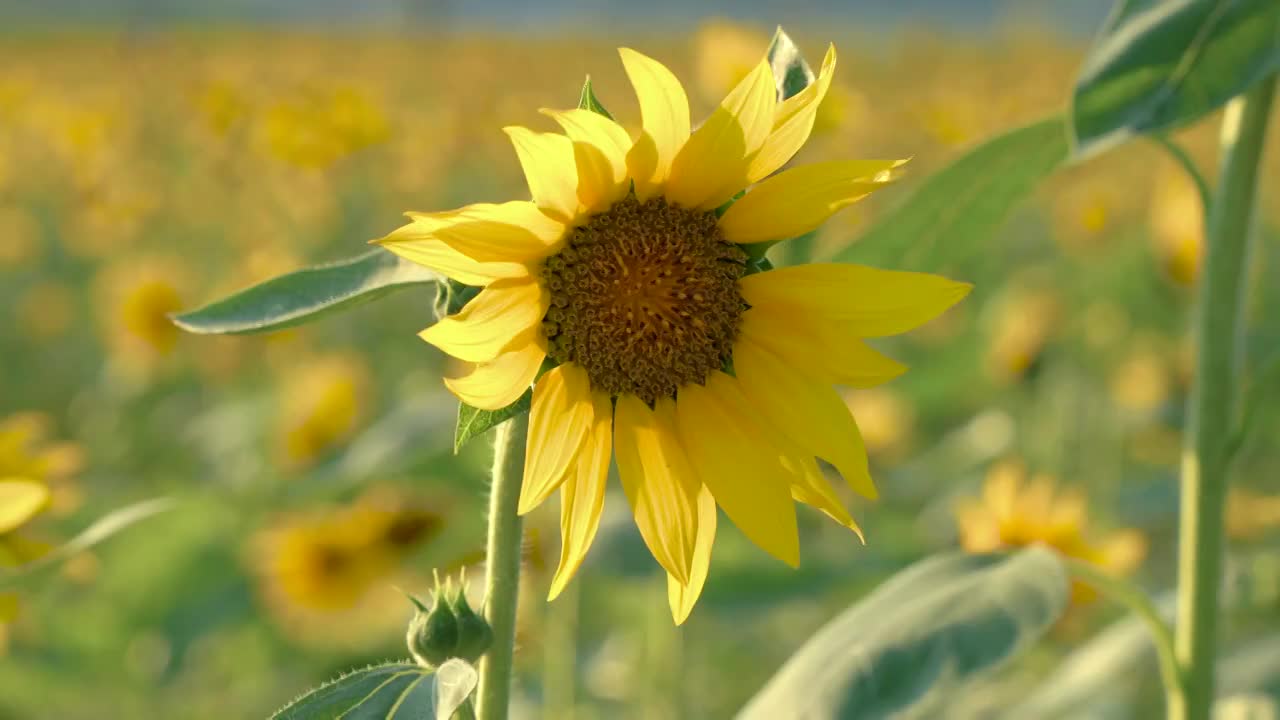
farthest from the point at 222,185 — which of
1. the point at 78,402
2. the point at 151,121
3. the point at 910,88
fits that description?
the point at 910,88

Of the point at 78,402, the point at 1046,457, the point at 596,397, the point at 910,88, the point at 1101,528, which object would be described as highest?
the point at 596,397

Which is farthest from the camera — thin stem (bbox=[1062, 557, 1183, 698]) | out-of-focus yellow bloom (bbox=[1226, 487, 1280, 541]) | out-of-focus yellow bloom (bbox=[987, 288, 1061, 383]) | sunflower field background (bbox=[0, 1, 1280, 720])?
out-of-focus yellow bloom (bbox=[987, 288, 1061, 383])

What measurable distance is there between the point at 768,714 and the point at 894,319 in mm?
288

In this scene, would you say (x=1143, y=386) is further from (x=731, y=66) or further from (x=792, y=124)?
(x=792, y=124)

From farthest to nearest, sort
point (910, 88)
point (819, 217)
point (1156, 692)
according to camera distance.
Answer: point (910, 88) < point (1156, 692) < point (819, 217)

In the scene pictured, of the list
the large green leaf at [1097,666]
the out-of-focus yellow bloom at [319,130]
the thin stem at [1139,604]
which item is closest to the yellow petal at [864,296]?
the thin stem at [1139,604]

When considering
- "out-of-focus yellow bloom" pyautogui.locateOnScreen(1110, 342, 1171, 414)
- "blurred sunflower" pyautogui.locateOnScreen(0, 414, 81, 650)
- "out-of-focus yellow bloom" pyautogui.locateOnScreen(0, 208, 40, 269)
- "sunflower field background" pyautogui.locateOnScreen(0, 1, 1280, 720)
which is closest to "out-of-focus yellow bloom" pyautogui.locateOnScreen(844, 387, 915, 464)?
"sunflower field background" pyautogui.locateOnScreen(0, 1, 1280, 720)

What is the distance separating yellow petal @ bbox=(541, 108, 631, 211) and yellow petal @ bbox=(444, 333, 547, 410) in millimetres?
76

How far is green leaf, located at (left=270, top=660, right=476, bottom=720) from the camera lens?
541 millimetres

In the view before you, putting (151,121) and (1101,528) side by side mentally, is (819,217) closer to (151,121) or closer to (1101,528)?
(1101,528)

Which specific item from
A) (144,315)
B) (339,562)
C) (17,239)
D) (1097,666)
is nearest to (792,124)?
(1097,666)

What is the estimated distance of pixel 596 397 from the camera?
0.67 m

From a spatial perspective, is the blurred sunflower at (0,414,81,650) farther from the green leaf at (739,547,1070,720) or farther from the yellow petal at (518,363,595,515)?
the green leaf at (739,547,1070,720)

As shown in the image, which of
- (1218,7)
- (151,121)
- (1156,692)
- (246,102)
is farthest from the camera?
(151,121)
